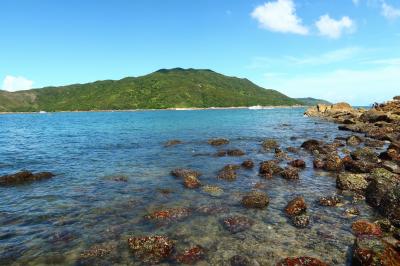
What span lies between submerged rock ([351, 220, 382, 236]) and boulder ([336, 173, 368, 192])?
6.54 meters

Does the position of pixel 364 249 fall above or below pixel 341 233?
above

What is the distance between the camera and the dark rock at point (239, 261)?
1260 centimetres

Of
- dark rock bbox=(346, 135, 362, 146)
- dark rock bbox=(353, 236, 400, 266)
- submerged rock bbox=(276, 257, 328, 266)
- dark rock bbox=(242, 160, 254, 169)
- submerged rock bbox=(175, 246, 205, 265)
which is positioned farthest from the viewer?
dark rock bbox=(346, 135, 362, 146)

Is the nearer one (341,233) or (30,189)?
(341,233)

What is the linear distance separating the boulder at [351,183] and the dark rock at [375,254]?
10.3m

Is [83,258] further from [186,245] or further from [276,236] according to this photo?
[276,236]

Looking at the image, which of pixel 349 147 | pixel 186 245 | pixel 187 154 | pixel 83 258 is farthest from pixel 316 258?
pixel 349 147

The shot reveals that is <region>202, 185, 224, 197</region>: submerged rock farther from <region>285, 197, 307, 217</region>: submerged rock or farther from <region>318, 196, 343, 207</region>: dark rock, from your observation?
<region>318, 196, 343, 207</region>: dark rock

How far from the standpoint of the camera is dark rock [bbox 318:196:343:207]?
63.2 ft

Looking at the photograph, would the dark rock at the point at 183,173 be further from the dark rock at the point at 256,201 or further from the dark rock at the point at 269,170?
the dark rock at the point at 256,201

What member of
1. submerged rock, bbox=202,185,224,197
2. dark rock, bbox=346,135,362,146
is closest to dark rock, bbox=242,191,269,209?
submerged rock, bbox=202,185,224,197

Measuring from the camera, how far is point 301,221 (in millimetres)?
16406

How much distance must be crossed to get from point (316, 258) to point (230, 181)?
494 inches

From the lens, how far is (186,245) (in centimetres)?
1416
